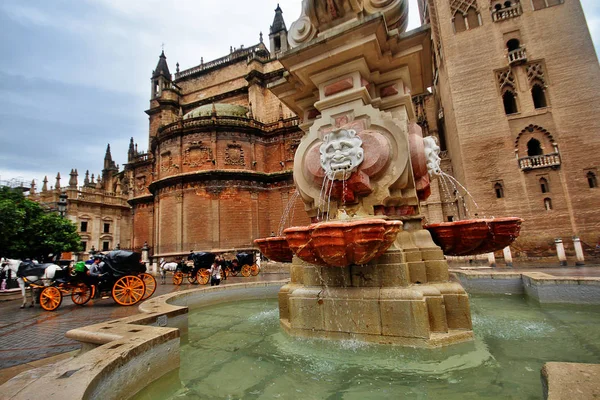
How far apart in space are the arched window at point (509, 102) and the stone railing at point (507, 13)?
5.30m

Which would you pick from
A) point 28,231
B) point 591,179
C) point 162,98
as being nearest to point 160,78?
point 162,98

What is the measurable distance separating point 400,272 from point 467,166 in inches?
756

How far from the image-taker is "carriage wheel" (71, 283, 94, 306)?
735 cm

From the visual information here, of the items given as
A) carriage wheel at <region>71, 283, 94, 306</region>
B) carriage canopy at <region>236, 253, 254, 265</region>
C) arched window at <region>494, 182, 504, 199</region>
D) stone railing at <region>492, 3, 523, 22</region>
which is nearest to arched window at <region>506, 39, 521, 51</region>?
stone railing at <region>492, 3, 523, 22</region>

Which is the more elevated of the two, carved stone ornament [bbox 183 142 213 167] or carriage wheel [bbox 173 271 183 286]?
carved stone ornament [bbox 183 142 213 167]

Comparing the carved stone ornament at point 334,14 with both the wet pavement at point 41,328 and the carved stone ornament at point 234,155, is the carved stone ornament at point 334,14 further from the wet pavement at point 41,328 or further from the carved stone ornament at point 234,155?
the carved stone ornament at point 234,155

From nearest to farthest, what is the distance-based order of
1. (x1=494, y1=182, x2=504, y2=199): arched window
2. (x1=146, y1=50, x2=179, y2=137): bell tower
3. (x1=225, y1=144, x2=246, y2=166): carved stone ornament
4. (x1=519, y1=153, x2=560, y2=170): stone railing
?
(x1=519, y1=153, x2=560, y2=170): stone railing → (x1=494, y1=182, x2=504, y2=199): arched window → (x1=225, y1=144, x2=246, y2=166): carved stone ornament → (x1=146, y1=50, x2=179, y2=137): bell tower

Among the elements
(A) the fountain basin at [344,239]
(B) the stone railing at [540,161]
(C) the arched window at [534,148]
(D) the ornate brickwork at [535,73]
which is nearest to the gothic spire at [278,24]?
(D) the ornate brickwork at [535,73]

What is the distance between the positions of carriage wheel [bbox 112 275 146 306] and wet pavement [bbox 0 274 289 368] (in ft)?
0.64

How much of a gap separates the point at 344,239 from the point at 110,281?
7237 mm

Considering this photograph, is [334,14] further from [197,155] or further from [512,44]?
[512,44]

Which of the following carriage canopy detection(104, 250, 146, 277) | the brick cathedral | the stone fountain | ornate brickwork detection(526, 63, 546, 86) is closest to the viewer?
the stone fountain

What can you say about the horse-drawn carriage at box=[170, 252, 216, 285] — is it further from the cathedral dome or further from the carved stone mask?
the cathedral dome

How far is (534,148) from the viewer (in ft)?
63.5
